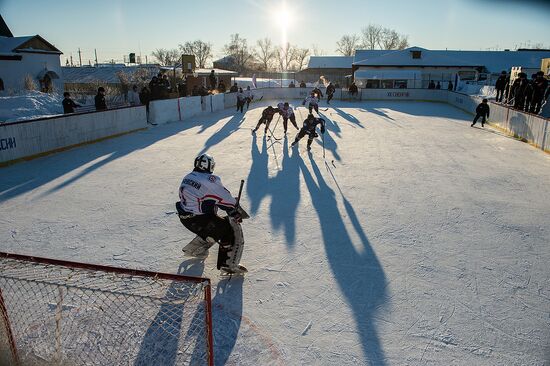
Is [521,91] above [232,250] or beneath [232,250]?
above

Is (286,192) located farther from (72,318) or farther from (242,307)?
(72,318)

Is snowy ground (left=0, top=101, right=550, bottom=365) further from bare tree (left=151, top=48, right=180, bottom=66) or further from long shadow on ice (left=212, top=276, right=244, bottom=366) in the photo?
bare tree (left=151, top=48, right=180, bottom=66)

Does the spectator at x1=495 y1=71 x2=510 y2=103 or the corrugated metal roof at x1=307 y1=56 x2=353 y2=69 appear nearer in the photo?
the spectator at x1=495 y1=71 x2=510 y2=103

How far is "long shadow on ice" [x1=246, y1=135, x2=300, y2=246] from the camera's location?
697 cm

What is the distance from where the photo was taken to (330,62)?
7144 cm

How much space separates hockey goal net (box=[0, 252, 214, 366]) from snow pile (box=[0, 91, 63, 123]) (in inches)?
639

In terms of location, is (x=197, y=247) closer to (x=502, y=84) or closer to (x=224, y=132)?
(x=224, y=132)

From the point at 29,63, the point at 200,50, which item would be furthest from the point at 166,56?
the point at 29,63

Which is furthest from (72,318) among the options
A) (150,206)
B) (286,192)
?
(286,192)

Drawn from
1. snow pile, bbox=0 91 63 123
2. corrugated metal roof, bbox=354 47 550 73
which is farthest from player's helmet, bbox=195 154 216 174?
corrugated metal roof, bbox=354 47 550 73

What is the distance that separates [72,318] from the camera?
409 centimetres

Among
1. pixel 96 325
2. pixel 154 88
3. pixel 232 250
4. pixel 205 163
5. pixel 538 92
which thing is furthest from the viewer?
pixel 154 88

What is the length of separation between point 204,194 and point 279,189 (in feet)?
14.6

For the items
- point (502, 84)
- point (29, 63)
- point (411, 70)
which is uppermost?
point (29, 63)
